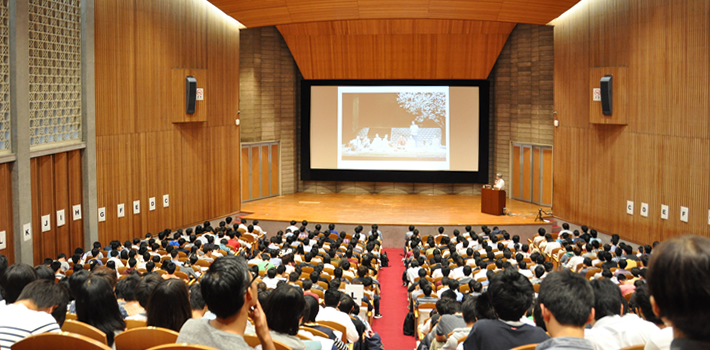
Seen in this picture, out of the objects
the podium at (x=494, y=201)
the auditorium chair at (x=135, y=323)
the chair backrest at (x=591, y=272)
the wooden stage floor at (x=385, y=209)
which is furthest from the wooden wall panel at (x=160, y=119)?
the chair backrest at (x=591, y=272)

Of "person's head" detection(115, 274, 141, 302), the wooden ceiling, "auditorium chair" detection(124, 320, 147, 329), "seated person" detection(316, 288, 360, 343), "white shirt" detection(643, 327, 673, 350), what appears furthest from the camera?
the wooden ceiling

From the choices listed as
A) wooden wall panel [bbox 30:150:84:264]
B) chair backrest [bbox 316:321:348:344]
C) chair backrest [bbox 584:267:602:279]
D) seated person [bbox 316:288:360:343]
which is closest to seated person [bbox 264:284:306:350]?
chair backrest [bbox 316:321:348:344]

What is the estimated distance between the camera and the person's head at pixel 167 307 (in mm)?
3385

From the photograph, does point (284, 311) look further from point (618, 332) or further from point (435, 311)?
point (435, 311)

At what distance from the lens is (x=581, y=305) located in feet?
8.17

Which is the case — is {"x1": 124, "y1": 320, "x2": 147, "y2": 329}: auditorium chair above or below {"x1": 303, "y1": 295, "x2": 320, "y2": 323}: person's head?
above

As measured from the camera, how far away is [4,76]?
8641 mm

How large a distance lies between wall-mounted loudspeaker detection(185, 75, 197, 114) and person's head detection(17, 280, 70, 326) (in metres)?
9.81

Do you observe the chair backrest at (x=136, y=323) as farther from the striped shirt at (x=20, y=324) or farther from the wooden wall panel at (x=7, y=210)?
the wooden wall panel at (x=7, y=210)

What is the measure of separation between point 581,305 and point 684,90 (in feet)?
31.0

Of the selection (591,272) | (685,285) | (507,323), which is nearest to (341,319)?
(507,323)

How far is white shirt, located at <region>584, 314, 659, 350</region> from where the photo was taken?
135 inches

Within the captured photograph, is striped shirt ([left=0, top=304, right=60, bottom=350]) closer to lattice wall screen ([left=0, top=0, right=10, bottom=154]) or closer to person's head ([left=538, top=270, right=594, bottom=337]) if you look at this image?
person's head ([left=538, top=270, right=594, bottom=337])

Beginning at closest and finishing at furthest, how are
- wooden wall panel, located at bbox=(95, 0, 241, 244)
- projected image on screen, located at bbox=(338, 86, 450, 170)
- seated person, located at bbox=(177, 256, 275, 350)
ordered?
seated person, located at bbox=(177, 256, 275, 350), wooden wall panel, located at bbox=(95, 0, 241, 244), projected image on screen, located at bbox=(338, 86, 450, 170)
